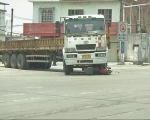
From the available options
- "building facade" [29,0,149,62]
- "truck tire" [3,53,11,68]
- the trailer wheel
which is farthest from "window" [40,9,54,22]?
the trailer wheel

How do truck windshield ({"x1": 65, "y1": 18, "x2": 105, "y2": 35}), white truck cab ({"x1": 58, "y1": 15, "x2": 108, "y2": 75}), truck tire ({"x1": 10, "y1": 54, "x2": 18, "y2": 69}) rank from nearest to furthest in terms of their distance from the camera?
1. white truck cab ({"x1": 58, "y1": 15, "x2": 108, "y2": 75})
2. truck windshield ({"x1": 65, "y1": 18, "x2": 105, "y2": 35})
3. truck tire ({"x1": 10, "y1": 54, "x2": 18, "y2": 69})

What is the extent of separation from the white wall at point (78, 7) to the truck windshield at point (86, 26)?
85.2 ft

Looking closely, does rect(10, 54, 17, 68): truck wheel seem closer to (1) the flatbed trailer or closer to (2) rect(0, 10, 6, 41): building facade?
(1) the flatbed trailer

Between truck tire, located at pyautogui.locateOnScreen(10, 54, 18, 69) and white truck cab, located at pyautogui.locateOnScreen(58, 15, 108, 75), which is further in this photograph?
truck tire, located at pyautogui.locateOnScreen(10, 54, 18, 69)

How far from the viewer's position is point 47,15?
2010 inches

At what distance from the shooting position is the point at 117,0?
1914 inches

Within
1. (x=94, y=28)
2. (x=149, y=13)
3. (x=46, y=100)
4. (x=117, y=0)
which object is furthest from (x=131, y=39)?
(x=46, y=100)

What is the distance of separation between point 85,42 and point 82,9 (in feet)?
90.2

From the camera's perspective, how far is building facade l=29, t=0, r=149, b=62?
161 ft

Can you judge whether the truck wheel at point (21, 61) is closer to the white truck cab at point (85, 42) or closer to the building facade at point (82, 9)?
the white truck cab at point (85, 42)

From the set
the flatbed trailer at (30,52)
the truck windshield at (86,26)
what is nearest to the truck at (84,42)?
the truck windshield at (86,26)

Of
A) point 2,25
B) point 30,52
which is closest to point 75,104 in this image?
point 30,52

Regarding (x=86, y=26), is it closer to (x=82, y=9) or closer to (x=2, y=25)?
(x=82, y=9)

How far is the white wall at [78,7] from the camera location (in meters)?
48.9
